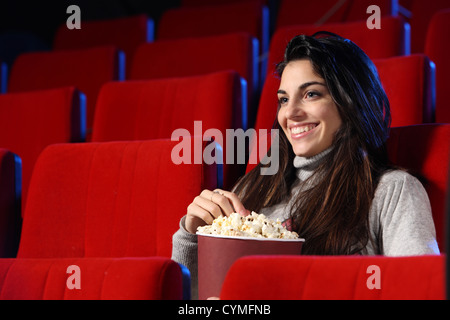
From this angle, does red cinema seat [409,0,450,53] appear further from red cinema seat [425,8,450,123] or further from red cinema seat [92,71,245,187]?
red cinema seat [92,71,245,187]

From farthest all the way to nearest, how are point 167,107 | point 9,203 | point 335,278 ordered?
1. point 167,107
2. point 9,203
3. point 335,278

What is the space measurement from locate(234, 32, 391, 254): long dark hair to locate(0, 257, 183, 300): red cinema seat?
13 cm

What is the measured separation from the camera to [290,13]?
89 cm

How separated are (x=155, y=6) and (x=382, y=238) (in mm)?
871

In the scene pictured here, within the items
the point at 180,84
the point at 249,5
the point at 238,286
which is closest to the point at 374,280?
the point at 238,286

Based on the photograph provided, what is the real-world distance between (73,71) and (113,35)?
15cm

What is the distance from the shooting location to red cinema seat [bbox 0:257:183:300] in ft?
0.84

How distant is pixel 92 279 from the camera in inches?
10.5

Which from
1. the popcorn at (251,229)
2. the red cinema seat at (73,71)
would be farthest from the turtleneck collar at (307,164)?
the red cinema seat at (73,71)

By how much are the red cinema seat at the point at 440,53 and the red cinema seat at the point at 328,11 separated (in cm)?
19

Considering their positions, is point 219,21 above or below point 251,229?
above

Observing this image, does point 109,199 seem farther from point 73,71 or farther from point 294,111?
point 73,71

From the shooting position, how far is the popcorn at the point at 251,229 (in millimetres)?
303

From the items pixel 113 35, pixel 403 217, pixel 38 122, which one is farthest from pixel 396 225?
pixel 113 35
